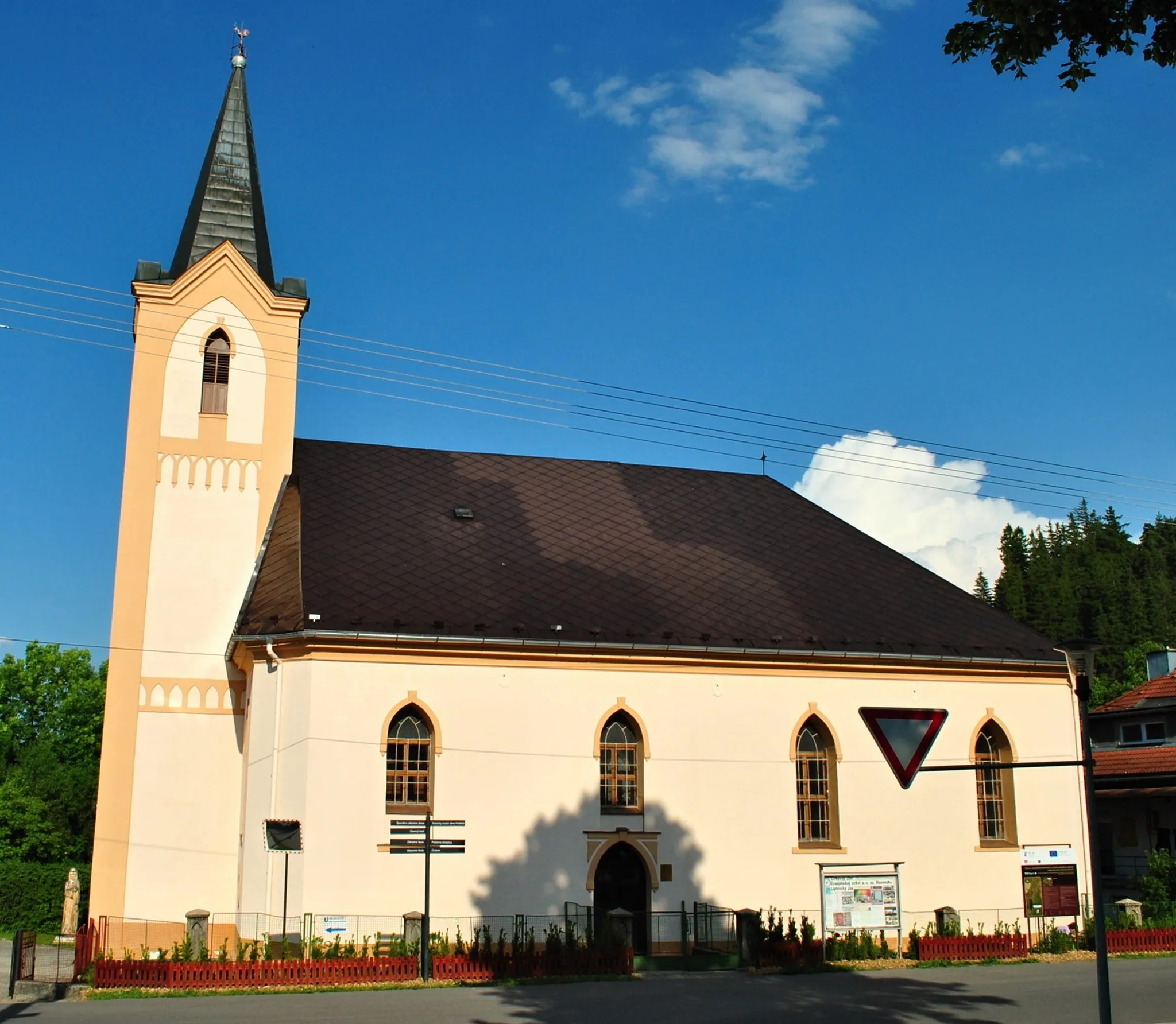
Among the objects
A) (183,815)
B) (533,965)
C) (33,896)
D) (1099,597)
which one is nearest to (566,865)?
(533,965)

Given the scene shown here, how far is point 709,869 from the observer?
23.4m

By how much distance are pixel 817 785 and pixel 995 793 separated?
13.2ft

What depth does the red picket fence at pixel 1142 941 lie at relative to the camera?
23.3 meters

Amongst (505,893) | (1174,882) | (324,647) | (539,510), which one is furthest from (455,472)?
(1174,882)

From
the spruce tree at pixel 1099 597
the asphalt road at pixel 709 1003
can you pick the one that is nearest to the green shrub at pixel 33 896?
the asphalt road at pixel 709 1003

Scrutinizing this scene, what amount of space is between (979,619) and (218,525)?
16553 millimetres

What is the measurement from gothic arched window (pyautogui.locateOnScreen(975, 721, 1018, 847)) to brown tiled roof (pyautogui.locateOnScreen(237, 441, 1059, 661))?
1793 millimetres

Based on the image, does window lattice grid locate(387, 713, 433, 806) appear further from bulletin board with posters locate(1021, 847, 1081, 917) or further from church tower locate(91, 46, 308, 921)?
bulletin board with posters locate(1021, 847, 1081, 917)

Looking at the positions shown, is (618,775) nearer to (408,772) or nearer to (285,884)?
(408,772)

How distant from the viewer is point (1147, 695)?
39781mm

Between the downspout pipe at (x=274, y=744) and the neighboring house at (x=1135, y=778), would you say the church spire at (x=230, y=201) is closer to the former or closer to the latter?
the downspout pipe at (x=274, y=744)

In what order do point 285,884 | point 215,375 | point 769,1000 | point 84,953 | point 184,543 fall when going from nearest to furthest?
point 769,1000, point 84,953, point 285,884, point 184,543, point 215,375

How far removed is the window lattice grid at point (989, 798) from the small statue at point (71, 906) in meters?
21.0

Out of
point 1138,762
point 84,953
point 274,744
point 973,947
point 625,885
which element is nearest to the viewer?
point 84,953
